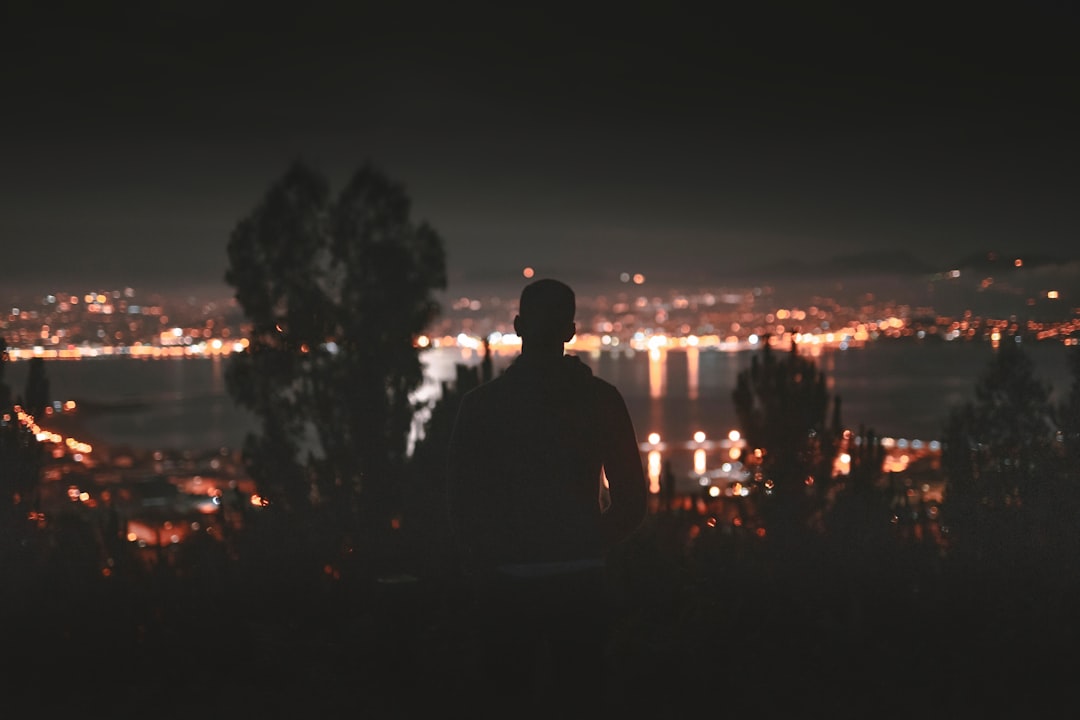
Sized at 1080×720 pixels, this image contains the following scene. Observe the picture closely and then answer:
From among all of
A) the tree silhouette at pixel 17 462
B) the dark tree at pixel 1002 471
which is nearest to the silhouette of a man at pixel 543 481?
the dark tree at pixel 1002 471

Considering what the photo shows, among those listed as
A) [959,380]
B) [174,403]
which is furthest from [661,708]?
[959,380]

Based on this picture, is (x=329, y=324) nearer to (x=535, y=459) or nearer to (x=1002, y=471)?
(x=1002, y=471)

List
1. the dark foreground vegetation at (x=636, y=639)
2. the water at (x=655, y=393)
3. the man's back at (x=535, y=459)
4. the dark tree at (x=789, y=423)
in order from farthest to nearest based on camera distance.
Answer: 1. the water at (x=655, y=393)
2. the dark tree at (x=789, y=423)
3. the dark foreground vegetation at (x=636, y=639)
4. the man's back at (x=535, y=459)

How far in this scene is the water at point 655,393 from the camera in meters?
72.6

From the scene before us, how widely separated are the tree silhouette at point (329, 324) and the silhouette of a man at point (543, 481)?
11.7 metres

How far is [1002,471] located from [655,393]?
9001 centimetres

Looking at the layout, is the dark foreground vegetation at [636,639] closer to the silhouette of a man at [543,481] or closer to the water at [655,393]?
the silhouette of a man at [543,481]

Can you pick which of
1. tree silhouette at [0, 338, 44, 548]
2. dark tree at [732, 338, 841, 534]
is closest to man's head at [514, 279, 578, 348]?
tree silhouette at [0, 338, 44, 548]

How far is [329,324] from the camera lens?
16.1m

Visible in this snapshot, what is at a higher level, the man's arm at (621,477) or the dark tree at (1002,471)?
the man's arm at (621,477)

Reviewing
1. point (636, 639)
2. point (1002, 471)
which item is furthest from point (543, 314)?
point (1002, 471)

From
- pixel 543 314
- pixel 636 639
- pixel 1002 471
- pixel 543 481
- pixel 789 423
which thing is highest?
pixel 543 314

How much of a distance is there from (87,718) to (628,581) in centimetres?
325

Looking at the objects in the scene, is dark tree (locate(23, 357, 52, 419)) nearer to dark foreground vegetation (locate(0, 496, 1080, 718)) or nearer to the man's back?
dark foreground vegetation (locate(0, 496, 1080, 718))
